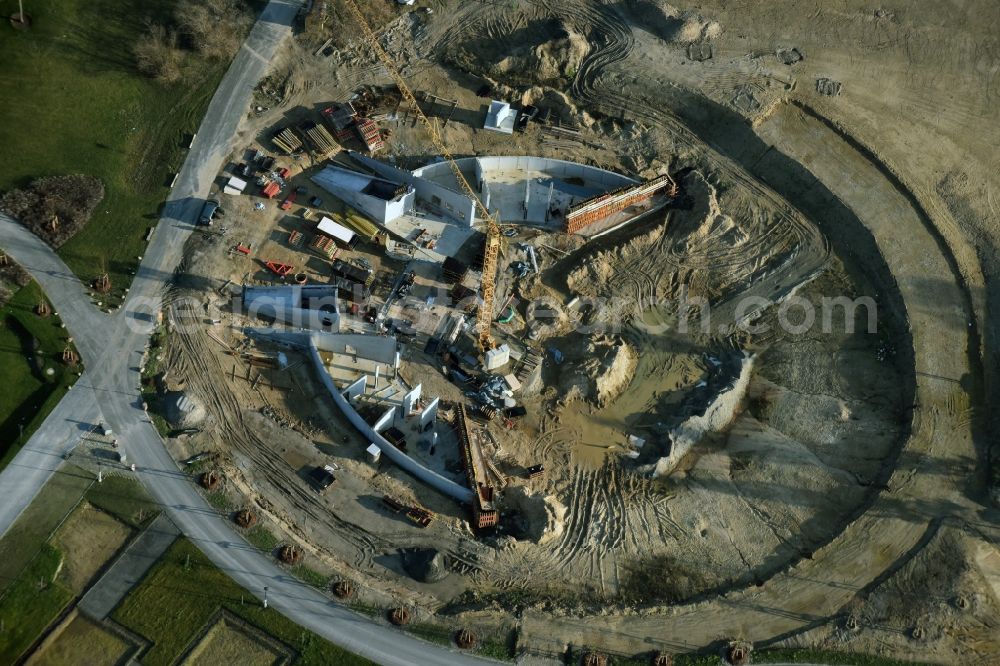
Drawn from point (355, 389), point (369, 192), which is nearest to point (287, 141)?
point (369, 192)

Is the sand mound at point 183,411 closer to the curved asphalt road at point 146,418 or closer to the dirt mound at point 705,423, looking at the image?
the curved asphalt road at point 146,418

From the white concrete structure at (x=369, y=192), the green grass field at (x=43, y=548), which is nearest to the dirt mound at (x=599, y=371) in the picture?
the white concrete structure at (x=369, y=192)

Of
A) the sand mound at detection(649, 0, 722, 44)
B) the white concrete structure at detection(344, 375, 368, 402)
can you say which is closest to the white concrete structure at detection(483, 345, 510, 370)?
the white concrete structure at detection(344, 375, 368, 402)

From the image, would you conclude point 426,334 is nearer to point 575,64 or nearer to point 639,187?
point 639,187

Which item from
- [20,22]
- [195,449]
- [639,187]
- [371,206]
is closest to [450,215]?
[371,206]

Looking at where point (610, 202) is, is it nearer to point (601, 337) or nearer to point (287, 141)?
point (601, 337)

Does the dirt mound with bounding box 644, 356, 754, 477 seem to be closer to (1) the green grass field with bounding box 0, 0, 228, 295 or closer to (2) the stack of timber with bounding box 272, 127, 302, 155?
(2) the stack of timber with bounding box 272, 127, 302, 155
